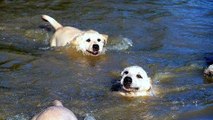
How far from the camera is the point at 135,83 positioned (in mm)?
8023

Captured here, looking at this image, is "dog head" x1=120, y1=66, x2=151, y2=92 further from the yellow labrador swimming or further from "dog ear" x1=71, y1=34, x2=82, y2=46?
"dog ear" x1=71, y1=34, x2=82, y2=46

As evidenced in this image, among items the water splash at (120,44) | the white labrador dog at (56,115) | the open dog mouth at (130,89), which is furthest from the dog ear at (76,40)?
the white labrador dog at (56,115)

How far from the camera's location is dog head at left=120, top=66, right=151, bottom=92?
7.98m

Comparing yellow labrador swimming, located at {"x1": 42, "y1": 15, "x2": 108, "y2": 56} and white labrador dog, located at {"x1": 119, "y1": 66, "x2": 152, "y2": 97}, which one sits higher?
yellow labrador swimming, located at {"x1": 42, "y1": 15, "x2": 108, "y2": 56}

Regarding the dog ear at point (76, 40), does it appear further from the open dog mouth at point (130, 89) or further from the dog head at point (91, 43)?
the open dog mouth at point (130, 89)

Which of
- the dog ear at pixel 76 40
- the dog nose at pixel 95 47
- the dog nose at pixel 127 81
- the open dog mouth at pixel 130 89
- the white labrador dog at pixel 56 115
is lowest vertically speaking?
the open dog mouth at pixel 130 89

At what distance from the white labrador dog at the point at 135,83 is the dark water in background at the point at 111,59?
194 millimetres

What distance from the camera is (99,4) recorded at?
47.0ft

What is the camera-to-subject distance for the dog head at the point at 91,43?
10484mm

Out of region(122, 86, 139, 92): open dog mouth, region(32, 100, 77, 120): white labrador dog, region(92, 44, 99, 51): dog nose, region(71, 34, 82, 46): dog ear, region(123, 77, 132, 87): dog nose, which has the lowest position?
region(122, 86, 139, 92): open dog mouth

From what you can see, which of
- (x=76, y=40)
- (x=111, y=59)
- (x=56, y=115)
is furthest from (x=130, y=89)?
(x=76, y=40)

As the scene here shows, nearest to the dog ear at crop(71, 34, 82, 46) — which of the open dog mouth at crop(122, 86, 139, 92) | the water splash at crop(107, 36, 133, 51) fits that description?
the water splash at crop(107, 36, 133, 51)

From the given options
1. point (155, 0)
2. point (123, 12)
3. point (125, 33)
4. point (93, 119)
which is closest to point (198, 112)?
point (93, 119)

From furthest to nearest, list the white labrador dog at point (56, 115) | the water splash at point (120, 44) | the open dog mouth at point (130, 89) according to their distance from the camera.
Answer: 1. the water splash at point (120, 44)
2. the open dog mouth at point (130, 89)
3. the white labrador dog at point (56, 115)
